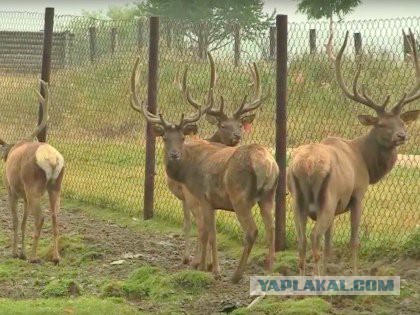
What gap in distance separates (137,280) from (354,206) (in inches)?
84.1

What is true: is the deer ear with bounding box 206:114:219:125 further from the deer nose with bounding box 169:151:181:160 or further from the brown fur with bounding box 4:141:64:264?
the brown fur with bounding box 4:141:64:264

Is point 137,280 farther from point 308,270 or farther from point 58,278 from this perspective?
point 308,270

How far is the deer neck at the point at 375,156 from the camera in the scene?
921cm

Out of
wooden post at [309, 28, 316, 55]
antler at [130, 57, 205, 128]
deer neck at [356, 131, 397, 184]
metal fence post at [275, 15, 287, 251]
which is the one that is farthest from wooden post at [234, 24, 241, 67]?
deer neck at [356, 131, 397, 184]

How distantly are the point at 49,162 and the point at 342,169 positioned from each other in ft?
11.2

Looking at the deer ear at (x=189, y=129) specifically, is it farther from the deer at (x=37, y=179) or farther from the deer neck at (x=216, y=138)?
the deer at (x=37, y=179)

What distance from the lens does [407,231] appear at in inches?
391

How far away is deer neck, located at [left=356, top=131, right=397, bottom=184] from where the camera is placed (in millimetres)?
9211

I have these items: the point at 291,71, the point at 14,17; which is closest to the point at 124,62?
the point at 14,17

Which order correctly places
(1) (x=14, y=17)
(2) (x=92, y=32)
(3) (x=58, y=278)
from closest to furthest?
1. (3) (x=58, y=278)
2. (2) (x=92, y=32)
3. (1) (x=14, y=17)

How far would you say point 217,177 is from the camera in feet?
30.8

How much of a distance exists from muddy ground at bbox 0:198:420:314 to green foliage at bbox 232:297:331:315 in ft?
0.38

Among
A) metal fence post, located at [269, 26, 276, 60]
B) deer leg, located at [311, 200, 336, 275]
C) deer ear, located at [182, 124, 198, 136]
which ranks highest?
metal fence post, located at [269, 26, 276, 60]

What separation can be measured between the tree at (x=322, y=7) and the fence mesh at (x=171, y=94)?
902 centimetres
